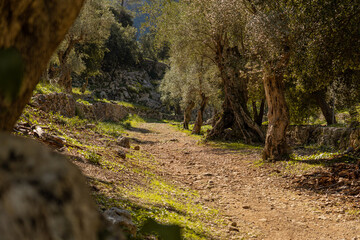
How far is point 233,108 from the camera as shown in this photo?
20.3 meters

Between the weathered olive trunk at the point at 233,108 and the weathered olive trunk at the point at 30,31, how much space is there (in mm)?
18610

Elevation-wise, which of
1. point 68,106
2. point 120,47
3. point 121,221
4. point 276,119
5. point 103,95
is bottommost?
point 121,221

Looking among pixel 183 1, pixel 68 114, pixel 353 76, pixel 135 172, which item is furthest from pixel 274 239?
pixel 183 1

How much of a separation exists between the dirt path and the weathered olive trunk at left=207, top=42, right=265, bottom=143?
7.80 m

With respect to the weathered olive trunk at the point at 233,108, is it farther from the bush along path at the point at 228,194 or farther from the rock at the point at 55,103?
the rock at the point at 55,103

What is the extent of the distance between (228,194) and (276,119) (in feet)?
16.6

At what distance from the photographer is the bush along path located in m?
5.20

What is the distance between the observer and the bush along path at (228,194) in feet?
17.1

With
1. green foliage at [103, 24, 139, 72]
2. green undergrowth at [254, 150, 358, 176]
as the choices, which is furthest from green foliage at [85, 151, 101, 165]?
green foliage at [103, 24, 139, 72]

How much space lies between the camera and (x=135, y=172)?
8602 mm

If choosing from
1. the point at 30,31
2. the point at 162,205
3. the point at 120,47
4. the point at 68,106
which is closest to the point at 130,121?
the point at 68,106

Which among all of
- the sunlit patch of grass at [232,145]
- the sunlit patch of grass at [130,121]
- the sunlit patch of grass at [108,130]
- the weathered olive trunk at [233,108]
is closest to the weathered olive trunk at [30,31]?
the sunlit patch of grass at [108,130]

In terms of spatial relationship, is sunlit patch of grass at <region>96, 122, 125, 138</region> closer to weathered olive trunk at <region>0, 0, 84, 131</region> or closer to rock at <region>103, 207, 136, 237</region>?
rock at <region>103, 207, 136, 237</region>

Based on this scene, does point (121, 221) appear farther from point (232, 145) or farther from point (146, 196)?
point (232, 145)
